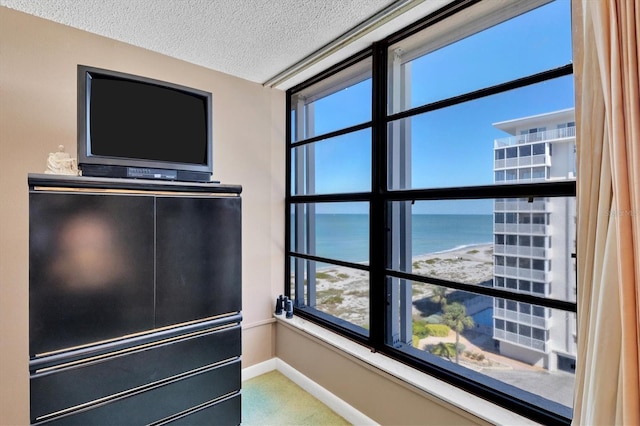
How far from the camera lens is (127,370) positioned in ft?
4.99

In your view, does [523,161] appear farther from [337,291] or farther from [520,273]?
[337,291]

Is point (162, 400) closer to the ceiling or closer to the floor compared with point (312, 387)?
closer to the ceiling

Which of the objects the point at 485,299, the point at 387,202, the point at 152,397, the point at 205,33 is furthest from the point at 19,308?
the point at 485,299

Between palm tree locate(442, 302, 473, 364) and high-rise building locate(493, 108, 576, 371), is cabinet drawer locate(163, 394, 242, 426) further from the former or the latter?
high-rise building locate(493, 108, 576, 371)

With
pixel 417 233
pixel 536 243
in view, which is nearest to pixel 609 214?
pixel 536 243

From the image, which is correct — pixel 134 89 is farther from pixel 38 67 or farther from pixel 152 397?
pixel 152 397

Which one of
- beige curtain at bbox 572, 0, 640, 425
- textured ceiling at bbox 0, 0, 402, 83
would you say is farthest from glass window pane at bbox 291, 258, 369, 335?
textured ceiling at bbox 0, 0, 402, 83

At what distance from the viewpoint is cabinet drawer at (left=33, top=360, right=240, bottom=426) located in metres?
1.43

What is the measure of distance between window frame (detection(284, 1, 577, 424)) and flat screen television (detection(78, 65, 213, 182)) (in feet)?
3.37

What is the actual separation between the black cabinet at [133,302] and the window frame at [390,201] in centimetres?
90

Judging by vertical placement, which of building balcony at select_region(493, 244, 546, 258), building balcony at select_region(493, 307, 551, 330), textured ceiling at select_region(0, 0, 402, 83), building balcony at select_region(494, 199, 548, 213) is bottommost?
building balcony at select_region(493, 307, 551, 330)

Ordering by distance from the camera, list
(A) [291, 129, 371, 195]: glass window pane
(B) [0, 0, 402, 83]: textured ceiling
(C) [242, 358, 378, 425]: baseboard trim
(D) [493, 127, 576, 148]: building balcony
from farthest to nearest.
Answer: (A) [291, 129, 371, 195]: glass window pane → (C) [242, 358, 378, 425]: baseboard trim → (B) [0, 0, 402, 83]: textured ceiling → (D) [493, 127, 576, 148]: building balcony

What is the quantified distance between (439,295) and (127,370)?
1.73 meters

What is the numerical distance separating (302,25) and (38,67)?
5.36 feet
